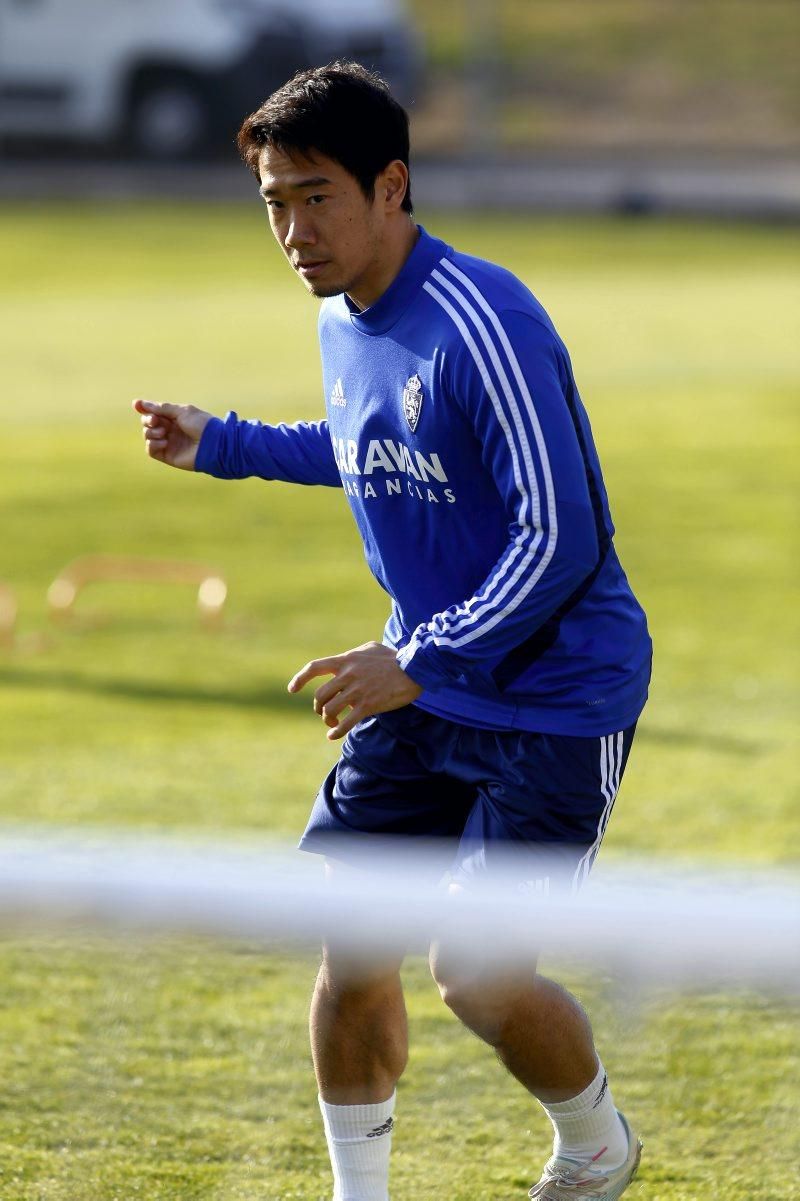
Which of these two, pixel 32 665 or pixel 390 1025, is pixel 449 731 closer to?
pixel 390 1025

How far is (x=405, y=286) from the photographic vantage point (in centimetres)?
348

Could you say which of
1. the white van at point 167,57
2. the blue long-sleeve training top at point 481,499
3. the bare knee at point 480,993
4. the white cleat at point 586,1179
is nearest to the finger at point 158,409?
the blue long-sleeve training top at point 481,499

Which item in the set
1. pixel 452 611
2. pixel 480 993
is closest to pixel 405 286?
pixel 452 611

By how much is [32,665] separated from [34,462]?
455 cm

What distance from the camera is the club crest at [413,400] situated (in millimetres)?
3418

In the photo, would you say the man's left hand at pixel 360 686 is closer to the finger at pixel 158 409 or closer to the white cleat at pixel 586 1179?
the finger at pixel 158 409

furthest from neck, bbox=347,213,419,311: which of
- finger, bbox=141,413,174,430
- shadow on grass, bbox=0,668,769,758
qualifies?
shadow on grass, bbox=0,668,769,758

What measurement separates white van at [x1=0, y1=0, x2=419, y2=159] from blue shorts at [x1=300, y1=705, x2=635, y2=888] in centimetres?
2542

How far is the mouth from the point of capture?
345 cm

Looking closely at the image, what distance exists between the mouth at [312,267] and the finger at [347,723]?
0.77 meters

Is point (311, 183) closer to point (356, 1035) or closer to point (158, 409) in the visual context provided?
point (158, 409)

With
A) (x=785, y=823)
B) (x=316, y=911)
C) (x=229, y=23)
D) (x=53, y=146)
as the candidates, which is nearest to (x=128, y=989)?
(x=785, y=823)

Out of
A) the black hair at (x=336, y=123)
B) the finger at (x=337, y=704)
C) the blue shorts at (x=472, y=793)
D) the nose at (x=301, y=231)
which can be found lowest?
the blue shorts at (x=472, y=793)

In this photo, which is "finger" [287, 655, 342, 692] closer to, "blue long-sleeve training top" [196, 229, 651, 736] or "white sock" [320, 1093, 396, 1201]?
"blue long-sleeve training top" [196, 229, 651, 736]
